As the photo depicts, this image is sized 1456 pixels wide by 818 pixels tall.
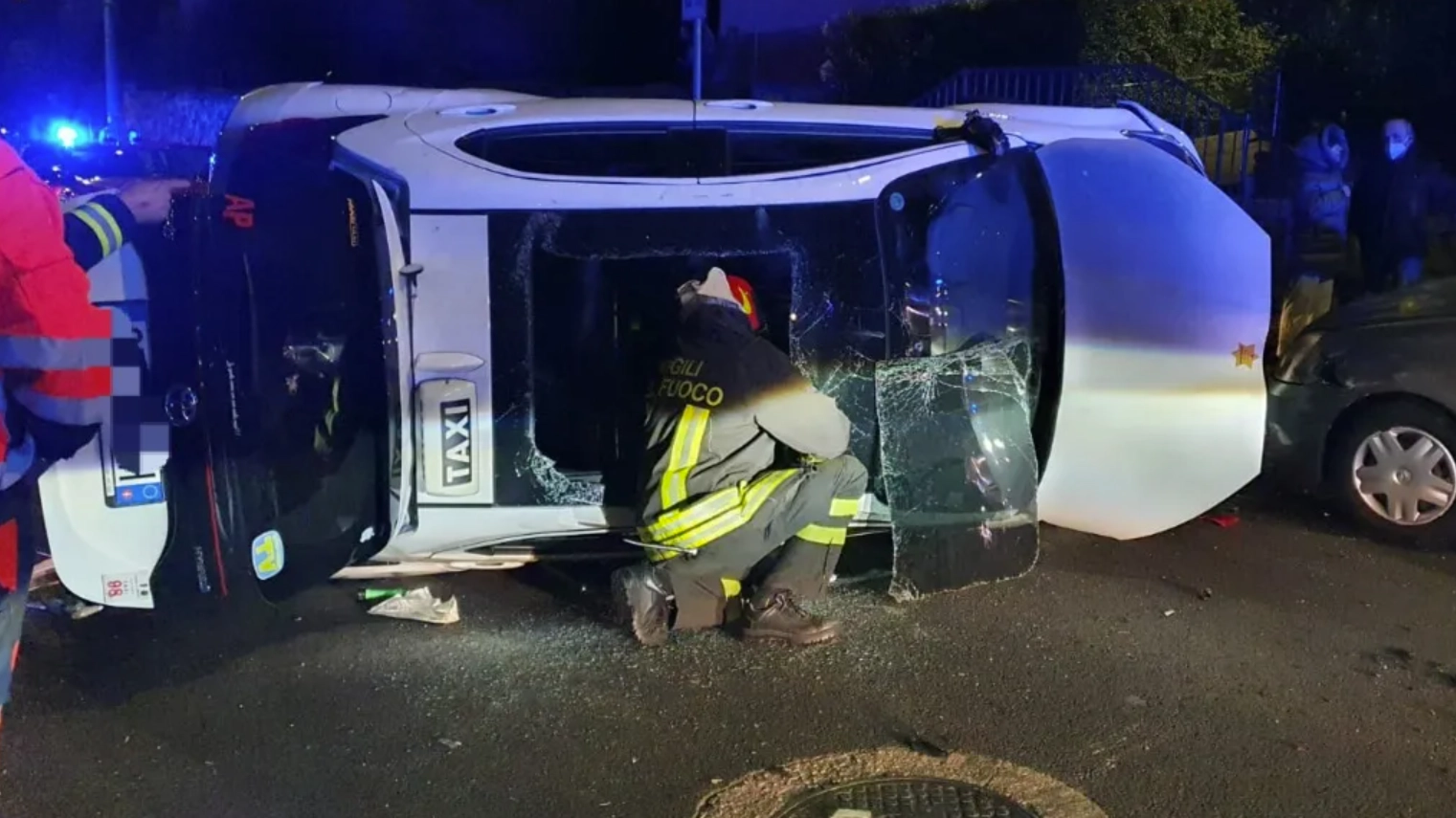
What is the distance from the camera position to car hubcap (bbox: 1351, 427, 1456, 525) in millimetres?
5273

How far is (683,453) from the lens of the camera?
4.39 metres

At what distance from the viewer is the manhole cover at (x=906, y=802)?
11.5 feet

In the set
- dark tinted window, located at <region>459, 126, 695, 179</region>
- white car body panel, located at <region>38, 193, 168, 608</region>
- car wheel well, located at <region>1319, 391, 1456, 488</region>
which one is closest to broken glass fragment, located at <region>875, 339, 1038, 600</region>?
dark tinted window, located at <region>459, 126, 695, 179</region>

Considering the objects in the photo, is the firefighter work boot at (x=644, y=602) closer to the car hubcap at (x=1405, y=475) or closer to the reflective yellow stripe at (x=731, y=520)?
the reflective yellow stripe at (x=731, y=520)

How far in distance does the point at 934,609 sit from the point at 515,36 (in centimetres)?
1944

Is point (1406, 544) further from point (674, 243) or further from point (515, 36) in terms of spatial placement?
point (515, 36)

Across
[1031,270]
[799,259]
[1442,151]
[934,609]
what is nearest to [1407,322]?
[1031,270]

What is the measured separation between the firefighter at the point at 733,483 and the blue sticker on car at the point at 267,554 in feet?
3.58

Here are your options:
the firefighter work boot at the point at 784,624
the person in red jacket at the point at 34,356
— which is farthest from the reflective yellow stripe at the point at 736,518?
the person in red jacket at the point at 34,356

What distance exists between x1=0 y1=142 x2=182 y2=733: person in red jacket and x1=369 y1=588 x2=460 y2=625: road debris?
169cm

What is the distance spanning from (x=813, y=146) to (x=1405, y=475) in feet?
8.95

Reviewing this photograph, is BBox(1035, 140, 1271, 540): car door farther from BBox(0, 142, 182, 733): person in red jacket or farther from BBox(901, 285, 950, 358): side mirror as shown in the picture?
BBox(0, 142, 182, 733): person in red jacket

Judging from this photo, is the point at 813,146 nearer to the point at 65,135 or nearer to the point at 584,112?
the point at 584,112

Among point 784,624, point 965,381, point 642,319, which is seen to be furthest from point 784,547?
point 642,319
